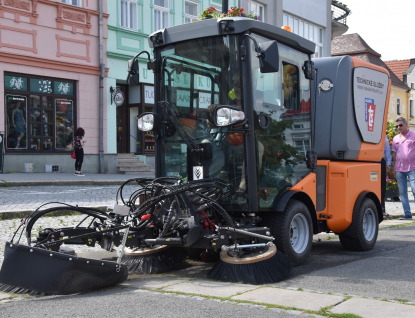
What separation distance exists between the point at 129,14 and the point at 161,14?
5.81 feet

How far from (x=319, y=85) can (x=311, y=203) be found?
64.8 inches

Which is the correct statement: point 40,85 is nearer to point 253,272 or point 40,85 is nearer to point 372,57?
point 253,272

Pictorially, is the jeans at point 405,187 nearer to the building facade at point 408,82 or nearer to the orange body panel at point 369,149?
the orange body panel at point 369,149

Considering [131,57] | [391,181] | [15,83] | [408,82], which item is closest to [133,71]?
[391,181]

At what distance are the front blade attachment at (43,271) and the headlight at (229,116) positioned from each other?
1.84 m

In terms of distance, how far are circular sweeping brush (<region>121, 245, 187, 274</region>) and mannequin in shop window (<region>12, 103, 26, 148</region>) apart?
14206 millimetres

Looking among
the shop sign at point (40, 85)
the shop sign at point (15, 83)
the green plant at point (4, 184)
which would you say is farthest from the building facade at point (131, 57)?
the green plant at point (4, 184)

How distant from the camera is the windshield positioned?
6.02m

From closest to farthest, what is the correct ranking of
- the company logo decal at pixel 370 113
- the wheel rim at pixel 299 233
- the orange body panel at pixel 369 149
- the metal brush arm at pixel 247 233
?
the metal brush arm at pixel 247 233 < the wheel rim at pixel 299 233 < the orange body panel at pixel 369 149 < the company logo decal at pixel 370 113

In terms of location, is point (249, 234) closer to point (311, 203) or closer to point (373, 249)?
point (311, 203)

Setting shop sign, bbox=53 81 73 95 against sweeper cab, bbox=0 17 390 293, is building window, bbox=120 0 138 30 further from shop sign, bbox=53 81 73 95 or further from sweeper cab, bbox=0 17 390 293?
sweeper cab, bbox=0 17 390 293

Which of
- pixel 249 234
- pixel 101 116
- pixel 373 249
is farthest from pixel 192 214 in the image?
pixel 101 116

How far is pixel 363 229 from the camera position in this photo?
752cm

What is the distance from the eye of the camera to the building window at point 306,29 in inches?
1242
